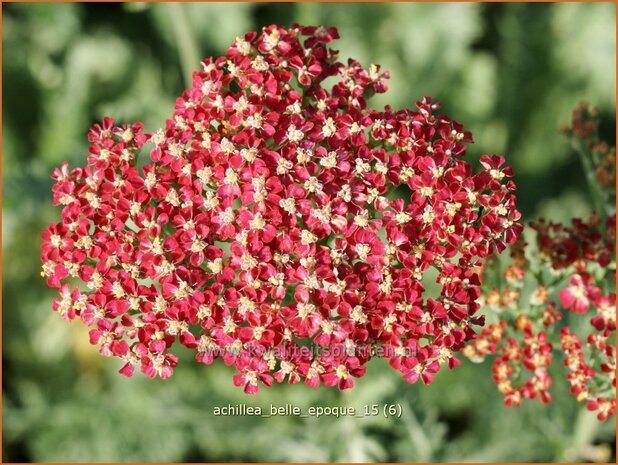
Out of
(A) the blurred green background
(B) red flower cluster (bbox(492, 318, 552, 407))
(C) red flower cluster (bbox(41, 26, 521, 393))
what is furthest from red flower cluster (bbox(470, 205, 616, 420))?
(A) the blurred green background

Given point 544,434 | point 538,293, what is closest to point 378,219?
point 538,293

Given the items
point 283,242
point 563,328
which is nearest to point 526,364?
point 563,328

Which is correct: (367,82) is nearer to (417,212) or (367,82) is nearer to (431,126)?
(431,126)

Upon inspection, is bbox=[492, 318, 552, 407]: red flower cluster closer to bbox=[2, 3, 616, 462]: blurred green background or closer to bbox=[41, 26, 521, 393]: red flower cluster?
bbox=[41, 26, 521, 393]: red flower cluster

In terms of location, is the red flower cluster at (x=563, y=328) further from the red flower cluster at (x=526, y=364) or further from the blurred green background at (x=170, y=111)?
the blurred green background at (x=170, y=111)

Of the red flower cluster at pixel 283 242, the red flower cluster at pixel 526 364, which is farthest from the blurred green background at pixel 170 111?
the red flower cluster at pixel 283 242

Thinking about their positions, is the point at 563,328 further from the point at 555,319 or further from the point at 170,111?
the point at 170,111
